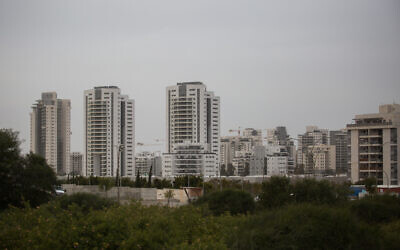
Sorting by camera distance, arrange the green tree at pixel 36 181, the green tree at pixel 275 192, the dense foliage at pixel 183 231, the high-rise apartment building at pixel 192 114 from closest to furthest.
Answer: the dense foliage at pixel 183 231, the green tree at pixel 275 192, the green tree at pixel 36 181, the high-rise apartment building at pixel 192 114

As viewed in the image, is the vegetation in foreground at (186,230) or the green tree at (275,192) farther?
the green tree at (275,192)

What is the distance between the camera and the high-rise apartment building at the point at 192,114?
535 feet

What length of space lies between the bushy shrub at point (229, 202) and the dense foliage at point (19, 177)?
10.4 metres

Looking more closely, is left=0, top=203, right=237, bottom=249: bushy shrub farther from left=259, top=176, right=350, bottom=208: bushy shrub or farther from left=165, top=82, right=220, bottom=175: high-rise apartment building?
left=165, top=82, right=220, bottom=175: high-rise apartment building

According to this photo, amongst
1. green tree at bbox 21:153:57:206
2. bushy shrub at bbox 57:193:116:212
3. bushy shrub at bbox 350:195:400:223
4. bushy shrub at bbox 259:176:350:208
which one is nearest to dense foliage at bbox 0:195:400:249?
bushy shrub at bbox 350:195:400:223

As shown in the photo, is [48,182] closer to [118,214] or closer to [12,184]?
[12,184]

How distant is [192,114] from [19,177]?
130 meters

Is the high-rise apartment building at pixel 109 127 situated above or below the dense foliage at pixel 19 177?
above

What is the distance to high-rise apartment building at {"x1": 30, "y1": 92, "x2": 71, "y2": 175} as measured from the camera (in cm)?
18100

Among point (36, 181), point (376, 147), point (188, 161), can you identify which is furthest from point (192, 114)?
point (36, 181)

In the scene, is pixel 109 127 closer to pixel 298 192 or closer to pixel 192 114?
pixel 192 114

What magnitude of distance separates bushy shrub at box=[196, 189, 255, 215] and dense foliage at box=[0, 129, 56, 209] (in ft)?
34.2

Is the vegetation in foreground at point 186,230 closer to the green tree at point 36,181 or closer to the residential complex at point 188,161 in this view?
the green tree at point 36,181

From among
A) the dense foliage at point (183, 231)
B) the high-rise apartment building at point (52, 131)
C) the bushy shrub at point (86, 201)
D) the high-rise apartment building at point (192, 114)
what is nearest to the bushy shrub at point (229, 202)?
the bushy shrub at point (86, 201)
